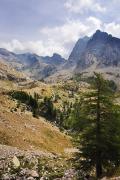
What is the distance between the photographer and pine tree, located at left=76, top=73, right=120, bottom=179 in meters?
38.2

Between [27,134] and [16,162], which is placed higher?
[27,134]

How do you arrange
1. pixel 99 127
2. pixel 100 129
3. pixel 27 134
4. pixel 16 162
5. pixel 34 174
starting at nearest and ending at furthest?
pixel 100 129
pixel 99 127
pixel 34 174
pixel 16 162
pixel 27 134

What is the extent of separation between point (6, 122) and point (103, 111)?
1317 inches

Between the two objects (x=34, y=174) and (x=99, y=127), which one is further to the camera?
(x=34, y=174)

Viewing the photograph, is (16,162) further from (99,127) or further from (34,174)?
(99,127)

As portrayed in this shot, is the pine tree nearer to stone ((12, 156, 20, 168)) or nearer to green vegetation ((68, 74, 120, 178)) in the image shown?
green vegetation ((68, 74, 120, 178))

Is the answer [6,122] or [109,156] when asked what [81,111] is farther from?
[6,122]

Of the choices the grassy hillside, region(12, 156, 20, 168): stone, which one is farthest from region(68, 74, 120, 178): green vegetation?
the grassy hillside

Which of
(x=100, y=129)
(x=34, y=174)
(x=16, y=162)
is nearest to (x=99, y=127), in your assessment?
(x=100, y=129)

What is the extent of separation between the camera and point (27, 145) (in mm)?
62438

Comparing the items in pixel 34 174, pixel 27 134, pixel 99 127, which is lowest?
pixel 34 174

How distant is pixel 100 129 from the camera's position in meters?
38.6

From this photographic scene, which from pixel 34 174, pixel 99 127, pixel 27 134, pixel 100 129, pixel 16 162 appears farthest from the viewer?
pixel 27 134

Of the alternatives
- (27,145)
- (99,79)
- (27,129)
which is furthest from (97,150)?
(27,129)
